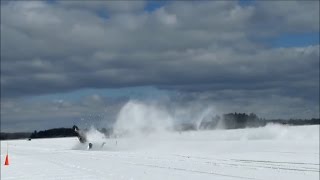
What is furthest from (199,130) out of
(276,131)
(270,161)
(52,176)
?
(52,176)

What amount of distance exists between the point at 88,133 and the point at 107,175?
34.6m

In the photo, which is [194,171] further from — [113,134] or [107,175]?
[113,134]

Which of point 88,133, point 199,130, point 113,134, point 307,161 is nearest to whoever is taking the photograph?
point 307,161

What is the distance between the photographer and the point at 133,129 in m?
62.8

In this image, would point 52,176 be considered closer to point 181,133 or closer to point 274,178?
point 274,178

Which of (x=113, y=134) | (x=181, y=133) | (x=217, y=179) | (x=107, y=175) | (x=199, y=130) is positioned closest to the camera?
(x=217, y=179)

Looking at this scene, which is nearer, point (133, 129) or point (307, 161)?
point (307, 161)

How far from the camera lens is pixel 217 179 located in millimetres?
18234

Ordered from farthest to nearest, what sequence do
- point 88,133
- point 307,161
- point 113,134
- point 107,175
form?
point 113,134
point 88,133
point 307,161
point 107,175

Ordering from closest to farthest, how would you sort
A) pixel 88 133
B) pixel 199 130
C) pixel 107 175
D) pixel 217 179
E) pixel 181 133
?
pixel 217 179 < pixel 107 175 < pixel 88 133 < pixel 181 133 < pixel 199 130

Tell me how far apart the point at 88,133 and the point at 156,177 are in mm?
35852

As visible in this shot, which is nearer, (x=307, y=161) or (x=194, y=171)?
(x=194, y=171)

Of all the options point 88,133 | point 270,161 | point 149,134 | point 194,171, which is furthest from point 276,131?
point 194,171

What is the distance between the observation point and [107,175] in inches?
792
